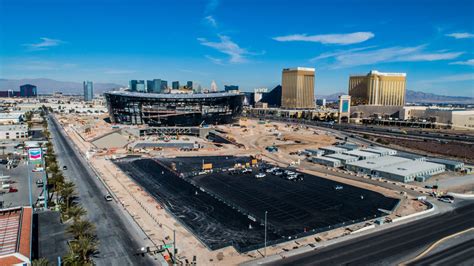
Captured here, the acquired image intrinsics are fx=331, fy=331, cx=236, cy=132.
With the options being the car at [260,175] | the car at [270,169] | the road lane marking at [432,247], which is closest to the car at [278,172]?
the car at [270,169]

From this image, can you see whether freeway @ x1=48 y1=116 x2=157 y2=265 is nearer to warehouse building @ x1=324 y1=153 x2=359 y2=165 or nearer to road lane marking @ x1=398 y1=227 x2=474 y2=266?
road lane marking @ x1=398 y1=227 x2=474 y2=266

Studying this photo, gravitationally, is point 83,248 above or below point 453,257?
above

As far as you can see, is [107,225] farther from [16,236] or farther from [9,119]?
[9,119]

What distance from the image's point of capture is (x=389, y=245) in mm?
39594

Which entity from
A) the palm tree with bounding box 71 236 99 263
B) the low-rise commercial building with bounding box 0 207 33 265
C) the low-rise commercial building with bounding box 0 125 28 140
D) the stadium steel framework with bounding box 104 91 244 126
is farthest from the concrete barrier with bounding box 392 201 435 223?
the low-rise commercial building with bounding box 0 125 28 140

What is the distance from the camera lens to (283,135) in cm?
14162

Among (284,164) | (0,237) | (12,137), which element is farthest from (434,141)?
(12,137)

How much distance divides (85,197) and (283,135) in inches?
3835

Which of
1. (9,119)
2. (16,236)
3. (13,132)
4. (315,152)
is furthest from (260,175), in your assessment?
(9,119)

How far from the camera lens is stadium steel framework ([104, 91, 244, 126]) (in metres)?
146

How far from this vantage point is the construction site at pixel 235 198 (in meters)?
40.8

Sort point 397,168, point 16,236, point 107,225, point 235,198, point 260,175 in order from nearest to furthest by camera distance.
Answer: point 16,236, point 107,225, point 235,198, point 260,175, point 397,168

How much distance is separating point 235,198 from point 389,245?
25545 millimetres

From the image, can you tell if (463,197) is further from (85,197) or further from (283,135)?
(283,135)
